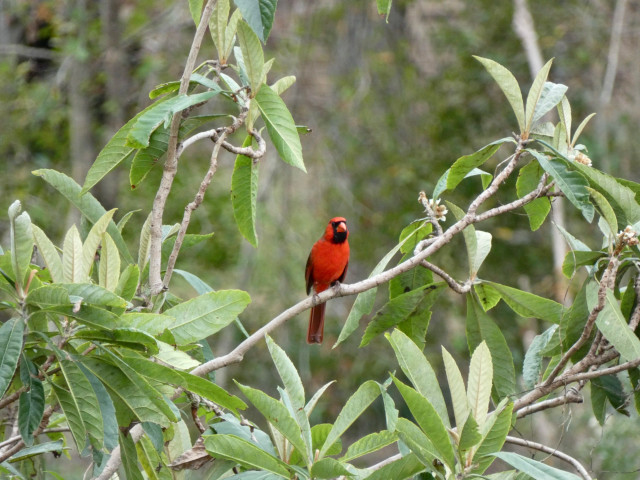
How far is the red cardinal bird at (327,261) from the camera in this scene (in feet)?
14.3

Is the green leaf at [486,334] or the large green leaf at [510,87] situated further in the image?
the green leaf at [486,334]

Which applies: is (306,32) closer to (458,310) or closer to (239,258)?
(239,258)

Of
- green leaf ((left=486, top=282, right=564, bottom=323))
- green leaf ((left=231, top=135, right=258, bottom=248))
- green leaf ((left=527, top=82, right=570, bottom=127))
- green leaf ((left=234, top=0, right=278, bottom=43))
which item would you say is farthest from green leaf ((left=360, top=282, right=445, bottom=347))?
green leaf ((left=234, top=0, right=278, bottom=43))

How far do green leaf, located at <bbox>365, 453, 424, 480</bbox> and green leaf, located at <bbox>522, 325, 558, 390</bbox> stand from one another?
59cm

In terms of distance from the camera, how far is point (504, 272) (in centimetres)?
841

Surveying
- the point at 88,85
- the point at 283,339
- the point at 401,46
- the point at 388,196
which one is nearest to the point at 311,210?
the point at 388,196

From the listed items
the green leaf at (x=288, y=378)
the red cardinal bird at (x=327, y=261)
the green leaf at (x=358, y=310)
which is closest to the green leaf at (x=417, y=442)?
the green leaf at (x=288, y=378)

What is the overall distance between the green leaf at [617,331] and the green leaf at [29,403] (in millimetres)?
1162

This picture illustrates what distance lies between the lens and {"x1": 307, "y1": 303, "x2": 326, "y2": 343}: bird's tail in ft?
14.6

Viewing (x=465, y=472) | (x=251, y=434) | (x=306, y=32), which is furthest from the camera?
(x=306, y=32)

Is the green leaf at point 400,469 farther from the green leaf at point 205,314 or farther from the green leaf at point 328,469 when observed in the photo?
the green leaf at point 205,314

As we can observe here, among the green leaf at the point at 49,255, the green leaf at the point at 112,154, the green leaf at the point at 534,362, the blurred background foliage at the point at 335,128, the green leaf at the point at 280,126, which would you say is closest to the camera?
the green leaf at the point at 49,255

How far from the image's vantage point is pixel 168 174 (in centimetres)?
189

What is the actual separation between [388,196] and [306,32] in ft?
6.29
